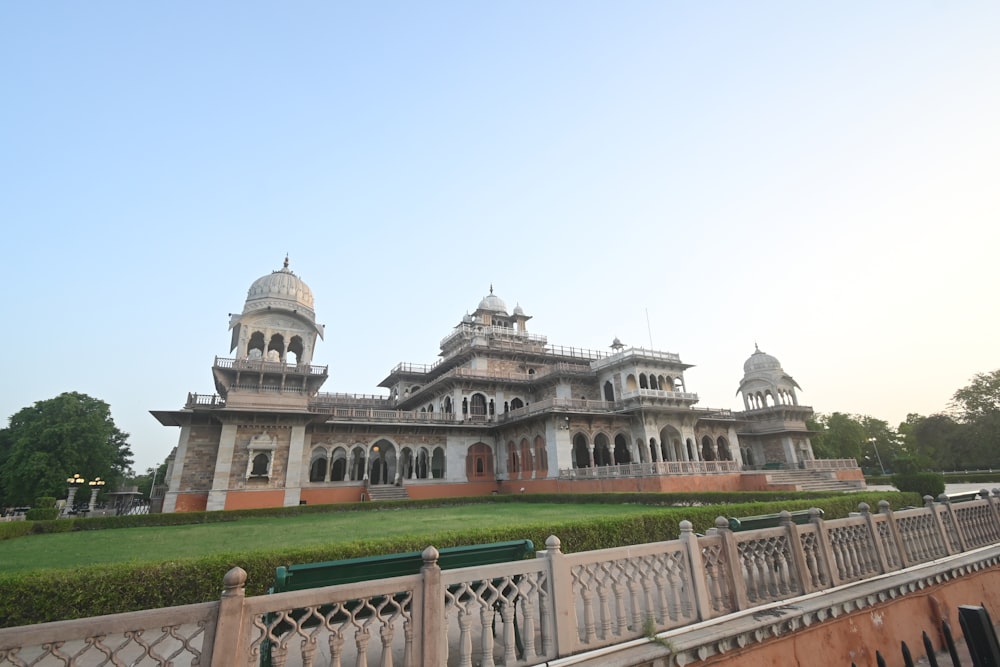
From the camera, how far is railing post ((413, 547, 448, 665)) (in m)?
3.92

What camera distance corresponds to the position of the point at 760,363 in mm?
39844

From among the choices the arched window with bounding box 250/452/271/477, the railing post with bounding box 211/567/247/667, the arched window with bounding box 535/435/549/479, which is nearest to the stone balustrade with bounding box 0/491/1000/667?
the railing post with bounding box 211/567/247/667

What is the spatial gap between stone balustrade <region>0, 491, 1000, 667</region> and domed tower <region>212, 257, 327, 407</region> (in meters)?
22.6

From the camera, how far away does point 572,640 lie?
175 inches

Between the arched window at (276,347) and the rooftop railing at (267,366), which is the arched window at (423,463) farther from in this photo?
the arched window at (276,347)

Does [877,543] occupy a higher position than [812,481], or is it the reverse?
[812,481]

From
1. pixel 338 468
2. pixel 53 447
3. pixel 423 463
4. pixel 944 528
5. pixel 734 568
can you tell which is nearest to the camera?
pixel 734 568

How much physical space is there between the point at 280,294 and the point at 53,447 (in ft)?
79.5

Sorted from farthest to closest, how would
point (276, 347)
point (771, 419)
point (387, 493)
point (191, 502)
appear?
point (771, 419) < point (276, 347) < point (387, 493) < point (191, 502)

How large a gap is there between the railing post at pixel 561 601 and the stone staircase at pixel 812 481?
2352 cm

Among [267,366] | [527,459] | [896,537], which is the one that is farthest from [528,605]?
[267,366]

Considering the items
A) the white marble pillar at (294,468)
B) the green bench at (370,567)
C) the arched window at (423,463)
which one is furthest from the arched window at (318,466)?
the green bench at (370,567)

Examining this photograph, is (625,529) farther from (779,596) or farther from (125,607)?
(125,607)

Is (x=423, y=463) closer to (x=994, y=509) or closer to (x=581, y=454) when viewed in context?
(x=581, y=454)
